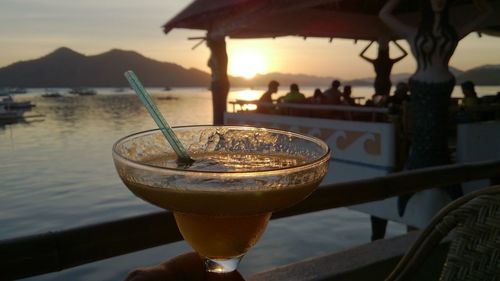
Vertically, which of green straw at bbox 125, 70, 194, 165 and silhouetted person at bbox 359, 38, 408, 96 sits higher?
silhouetted person at bbox 359, 38, 408, 96

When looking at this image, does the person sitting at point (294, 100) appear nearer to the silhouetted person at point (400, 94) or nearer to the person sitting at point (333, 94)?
the person sitting at point (333, 94)

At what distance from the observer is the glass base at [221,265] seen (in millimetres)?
736

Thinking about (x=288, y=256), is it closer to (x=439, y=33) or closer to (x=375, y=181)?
(x=439, y=33)

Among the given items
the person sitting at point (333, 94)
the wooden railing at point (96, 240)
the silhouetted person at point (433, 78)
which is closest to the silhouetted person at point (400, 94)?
the person sitting at point (333, 94)

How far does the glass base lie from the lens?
0.74 metres

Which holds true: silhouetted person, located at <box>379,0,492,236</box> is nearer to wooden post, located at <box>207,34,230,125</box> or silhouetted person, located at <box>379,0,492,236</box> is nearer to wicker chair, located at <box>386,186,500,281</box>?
wooden post, located at <box>207,34,230,125</box>

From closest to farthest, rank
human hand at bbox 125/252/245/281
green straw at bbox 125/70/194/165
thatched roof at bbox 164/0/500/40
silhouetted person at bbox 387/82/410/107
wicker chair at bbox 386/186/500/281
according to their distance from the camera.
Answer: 1. human hand at bbox 125/252/245/281
2. green straw at bbox 125/70/194/165
3. wicker chair at bbox 386/186/500/281
4. silhouetted person at bbox 387/82/410/107
5. thatched roof at bbox 164/0/500/40

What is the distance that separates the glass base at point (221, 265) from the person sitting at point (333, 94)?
30.0 ft

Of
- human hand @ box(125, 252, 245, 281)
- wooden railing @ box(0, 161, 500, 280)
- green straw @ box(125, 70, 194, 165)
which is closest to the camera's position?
human hand @ box(125, 252, 245, 281)

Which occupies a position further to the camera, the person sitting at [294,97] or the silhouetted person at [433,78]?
the person sitting at [294,97]

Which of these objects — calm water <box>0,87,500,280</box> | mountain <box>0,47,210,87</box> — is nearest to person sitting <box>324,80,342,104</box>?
calm water <box>0,87,500,280</box>

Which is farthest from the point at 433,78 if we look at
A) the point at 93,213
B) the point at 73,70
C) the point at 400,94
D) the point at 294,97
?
the point at 73,70

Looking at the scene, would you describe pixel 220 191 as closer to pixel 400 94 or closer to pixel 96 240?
pixel 96 240

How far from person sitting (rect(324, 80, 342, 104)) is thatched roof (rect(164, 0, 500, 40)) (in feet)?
4.74
